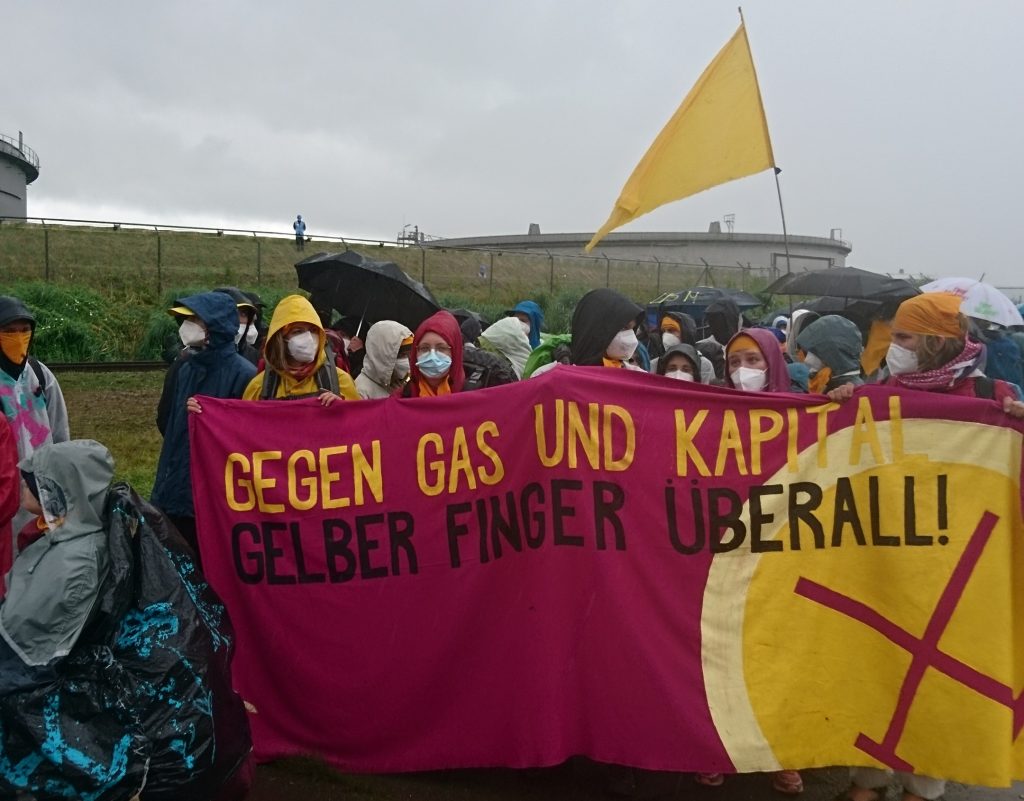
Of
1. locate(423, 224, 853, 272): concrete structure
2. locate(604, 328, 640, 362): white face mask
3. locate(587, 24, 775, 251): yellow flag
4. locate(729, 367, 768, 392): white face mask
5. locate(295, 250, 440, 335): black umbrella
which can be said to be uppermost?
locate(423, 224, 853, 272): concrete structure

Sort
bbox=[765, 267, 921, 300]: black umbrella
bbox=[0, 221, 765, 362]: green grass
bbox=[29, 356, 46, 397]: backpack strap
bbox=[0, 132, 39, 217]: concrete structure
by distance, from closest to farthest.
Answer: bbox=[29, 356, 46, 397]: backpack strap
bbox=[765, 267, 921, 300]: black umbrella
bbox=[0, 221, 765, 362]: green grass
bbox=[0, 132, 39, 217]: concrete structure

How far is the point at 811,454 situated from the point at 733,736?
1073mm

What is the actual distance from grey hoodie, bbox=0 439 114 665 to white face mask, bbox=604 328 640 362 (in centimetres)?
237

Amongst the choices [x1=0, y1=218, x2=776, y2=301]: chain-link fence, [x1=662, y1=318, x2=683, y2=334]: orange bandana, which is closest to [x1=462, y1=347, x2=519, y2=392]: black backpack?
[x1=662, y1=318, x2=683, y2=334]: orange bandana

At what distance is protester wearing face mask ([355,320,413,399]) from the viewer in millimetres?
5262

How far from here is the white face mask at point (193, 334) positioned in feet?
14.0

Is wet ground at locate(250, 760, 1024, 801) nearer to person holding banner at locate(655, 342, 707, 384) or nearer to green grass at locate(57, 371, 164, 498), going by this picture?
person holding banner at locate(655, 342, 707, 384)

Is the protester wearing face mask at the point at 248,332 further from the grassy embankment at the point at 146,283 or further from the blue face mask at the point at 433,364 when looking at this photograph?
the blue face mask at the point at 433,364

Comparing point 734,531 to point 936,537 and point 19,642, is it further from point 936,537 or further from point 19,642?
point 19,642

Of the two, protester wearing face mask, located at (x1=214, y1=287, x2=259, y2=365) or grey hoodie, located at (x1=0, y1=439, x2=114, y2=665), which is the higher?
protester wearing face mask, located at (x1=214, y1=287, x2=259, y2=365)

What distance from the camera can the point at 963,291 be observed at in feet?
17.5

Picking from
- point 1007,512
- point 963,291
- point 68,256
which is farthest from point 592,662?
point 68,256

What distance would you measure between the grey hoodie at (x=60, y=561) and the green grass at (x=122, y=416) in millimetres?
4561

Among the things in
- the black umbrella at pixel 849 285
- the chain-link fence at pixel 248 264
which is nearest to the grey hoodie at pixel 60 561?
the black umbrella at pixel 849 285
